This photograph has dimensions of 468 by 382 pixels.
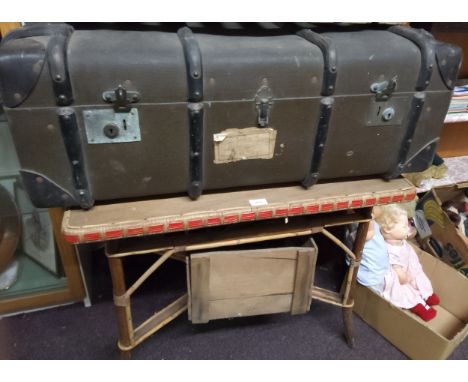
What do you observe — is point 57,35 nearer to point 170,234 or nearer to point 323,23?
point 170,234

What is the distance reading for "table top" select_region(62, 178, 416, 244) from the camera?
3.47 feet

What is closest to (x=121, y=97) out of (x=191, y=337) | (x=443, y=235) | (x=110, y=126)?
(x=110, y=126)

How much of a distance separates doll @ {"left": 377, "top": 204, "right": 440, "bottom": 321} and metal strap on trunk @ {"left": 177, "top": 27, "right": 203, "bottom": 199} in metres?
0.96

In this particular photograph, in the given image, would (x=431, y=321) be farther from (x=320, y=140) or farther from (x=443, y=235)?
(x=320, y=140)

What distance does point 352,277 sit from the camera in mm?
1524


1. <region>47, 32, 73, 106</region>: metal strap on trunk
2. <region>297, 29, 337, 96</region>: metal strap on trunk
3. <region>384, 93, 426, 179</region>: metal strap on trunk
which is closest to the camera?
<region>47, 32, 73, 106</region>: metal strap on trunk

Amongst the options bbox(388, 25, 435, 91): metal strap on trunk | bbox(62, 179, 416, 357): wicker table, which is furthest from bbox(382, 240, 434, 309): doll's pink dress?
bbox(388, 25, 435, 91): metal strap on trunk

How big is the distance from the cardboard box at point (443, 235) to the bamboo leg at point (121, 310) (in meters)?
1.49

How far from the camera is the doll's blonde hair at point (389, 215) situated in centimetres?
172

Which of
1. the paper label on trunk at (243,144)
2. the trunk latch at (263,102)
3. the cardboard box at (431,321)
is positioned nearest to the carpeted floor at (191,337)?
the cardboard box at (431,321)

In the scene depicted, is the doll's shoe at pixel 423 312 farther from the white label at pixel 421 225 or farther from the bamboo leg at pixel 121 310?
the bamboo leg at pixel 121 310

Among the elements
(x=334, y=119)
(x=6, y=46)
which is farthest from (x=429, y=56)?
(x=6, y=46)

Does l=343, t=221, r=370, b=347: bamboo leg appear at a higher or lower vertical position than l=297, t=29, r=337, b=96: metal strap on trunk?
lower

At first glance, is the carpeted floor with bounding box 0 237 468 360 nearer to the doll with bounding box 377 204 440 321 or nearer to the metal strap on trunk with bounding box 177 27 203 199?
the doll with bounding box 377 204 440 321
